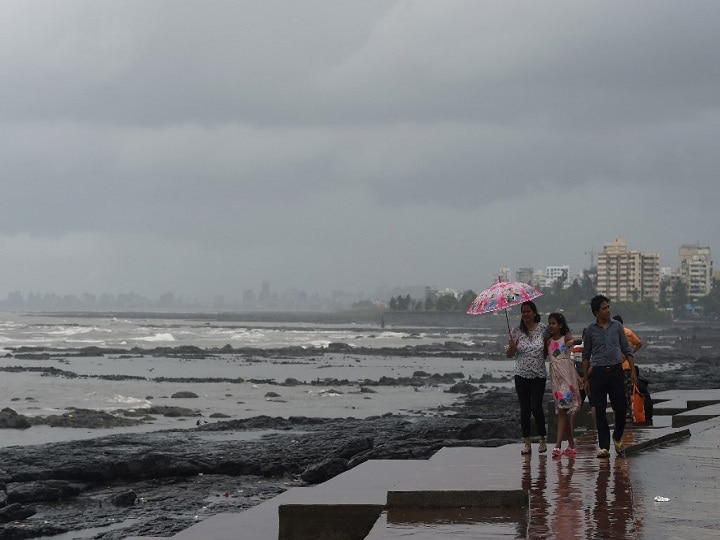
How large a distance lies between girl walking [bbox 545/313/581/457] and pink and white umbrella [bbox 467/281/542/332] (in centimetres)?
43

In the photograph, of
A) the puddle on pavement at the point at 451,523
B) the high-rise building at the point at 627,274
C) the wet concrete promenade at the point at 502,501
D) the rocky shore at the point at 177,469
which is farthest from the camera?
the high-rise building at the point at 627,274

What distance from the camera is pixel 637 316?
481 feet

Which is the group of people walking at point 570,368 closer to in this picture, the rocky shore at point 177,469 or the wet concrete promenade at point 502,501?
the wet concrete promenade at point 502,501

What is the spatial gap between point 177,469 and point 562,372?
7.34 meters

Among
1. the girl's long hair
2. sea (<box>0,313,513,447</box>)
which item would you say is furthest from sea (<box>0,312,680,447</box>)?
the girl's long hair

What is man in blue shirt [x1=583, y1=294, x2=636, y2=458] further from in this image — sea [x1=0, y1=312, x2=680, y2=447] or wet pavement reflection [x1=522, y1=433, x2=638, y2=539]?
sea [x1=0, y1=312, x2=680, y2=447]

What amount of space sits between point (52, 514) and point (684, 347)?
70118 mm

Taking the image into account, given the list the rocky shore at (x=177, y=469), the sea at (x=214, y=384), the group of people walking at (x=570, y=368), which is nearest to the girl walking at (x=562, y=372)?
the group of people walking at (x=570, y=368)

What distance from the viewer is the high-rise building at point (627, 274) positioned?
191 metres

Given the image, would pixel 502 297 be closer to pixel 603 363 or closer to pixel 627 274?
pixel 603 363

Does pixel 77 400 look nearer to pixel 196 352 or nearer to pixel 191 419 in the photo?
pixel 191 419

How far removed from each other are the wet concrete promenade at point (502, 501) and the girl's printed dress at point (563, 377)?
511 millimetres

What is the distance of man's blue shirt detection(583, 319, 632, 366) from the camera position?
30.7 ft

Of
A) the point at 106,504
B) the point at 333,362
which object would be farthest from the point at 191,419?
the point at 333,362
